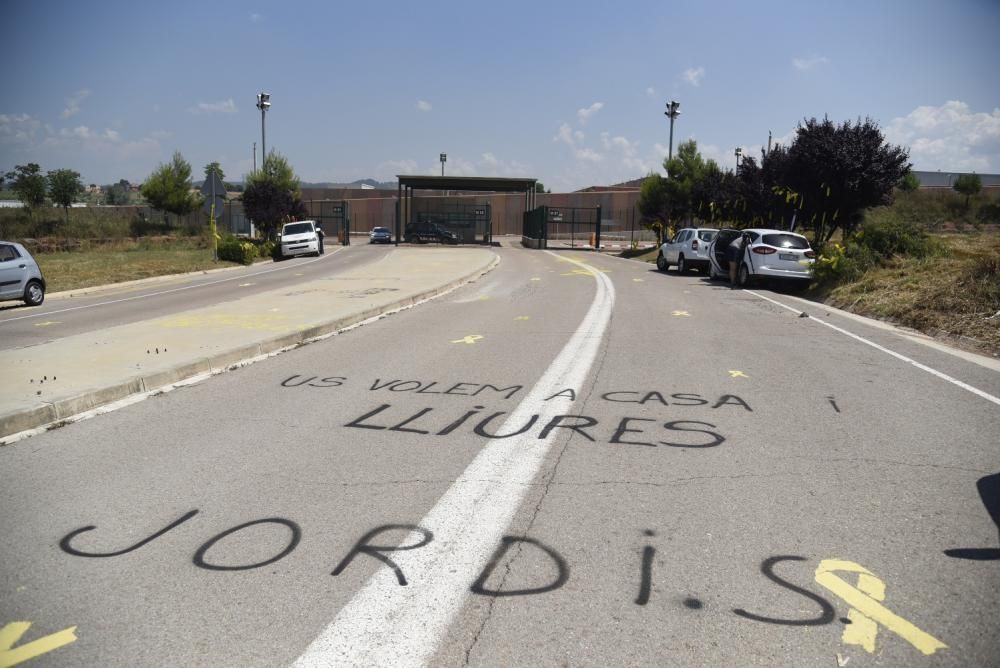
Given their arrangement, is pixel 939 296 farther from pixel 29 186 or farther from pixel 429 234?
pixel 29 186

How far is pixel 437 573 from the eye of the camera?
135 inches

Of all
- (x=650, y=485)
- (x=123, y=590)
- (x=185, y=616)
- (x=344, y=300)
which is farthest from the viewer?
(x=344, y=300)

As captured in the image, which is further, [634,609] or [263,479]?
[263,479]

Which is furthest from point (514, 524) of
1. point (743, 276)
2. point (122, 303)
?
point (743, 276)

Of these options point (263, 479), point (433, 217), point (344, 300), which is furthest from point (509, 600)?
point (433, 217)

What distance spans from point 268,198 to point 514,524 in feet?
143

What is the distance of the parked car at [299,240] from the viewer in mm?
36781

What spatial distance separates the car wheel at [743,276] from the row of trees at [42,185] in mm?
62627

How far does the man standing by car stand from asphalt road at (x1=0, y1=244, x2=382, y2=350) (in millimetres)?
12345

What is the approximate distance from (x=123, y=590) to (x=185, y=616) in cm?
43

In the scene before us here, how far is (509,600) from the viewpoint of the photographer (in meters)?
3.18

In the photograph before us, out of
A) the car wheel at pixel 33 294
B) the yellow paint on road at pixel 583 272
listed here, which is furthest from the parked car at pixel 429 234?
the car wheel at pixel 33 294

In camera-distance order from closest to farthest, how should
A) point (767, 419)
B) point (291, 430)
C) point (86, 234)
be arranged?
point (291, 430) → point (767, 419) → point (86, 234)

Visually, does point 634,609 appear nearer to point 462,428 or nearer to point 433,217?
point 462,428
